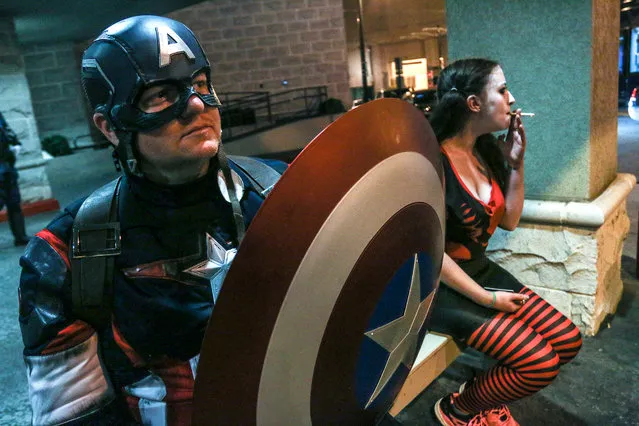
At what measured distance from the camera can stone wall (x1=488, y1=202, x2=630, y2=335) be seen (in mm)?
2859

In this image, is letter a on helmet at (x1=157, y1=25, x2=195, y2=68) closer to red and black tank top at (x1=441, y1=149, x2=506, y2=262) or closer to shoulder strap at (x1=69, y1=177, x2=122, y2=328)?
shoulder strap at (x1=69, y1=177, x2=122, y2=328)

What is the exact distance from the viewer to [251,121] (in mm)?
15656

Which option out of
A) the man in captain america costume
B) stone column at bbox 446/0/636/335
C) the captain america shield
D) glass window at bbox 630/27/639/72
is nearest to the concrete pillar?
stone column at bbox 446/0/636/335

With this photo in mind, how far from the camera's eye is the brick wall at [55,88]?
1286 centimetres

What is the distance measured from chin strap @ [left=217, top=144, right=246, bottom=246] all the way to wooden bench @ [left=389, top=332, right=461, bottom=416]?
118 centimetres

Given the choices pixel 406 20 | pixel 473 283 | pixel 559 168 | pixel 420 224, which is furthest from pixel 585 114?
pixel 406 20

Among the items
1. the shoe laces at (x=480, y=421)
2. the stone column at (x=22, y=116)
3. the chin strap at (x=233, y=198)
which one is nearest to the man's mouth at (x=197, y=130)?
the chin strap at (x=233, y=198)

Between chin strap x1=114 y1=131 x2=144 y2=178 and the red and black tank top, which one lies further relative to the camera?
the red and black tank top

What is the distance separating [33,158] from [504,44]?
23.3 feet

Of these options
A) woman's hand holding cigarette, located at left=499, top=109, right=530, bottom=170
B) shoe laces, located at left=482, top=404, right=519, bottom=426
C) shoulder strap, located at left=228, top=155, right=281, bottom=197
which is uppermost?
shoulder strap, located at left=228, top=155, right=281, bottom=197

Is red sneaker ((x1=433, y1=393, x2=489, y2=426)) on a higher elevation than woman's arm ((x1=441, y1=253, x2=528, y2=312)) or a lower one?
lower

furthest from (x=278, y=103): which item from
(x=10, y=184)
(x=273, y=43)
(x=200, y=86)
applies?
(x=200, y=86)

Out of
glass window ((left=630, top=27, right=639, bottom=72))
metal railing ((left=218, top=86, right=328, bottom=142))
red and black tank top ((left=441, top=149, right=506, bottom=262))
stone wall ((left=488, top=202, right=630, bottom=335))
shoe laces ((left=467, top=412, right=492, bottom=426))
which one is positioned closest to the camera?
red and black tank top ((left=441, top=149, right=506, bottom=262))

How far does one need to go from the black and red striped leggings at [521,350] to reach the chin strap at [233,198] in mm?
1290
